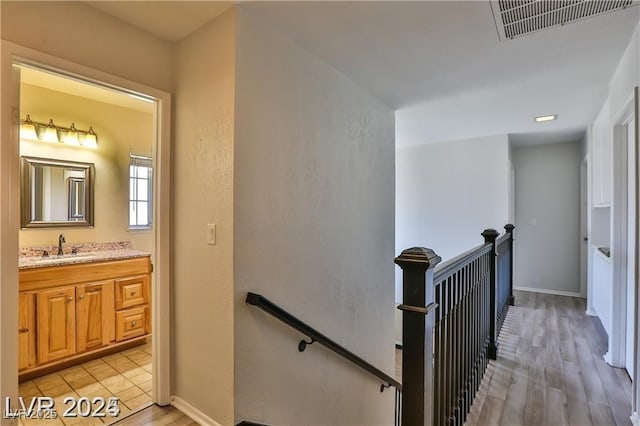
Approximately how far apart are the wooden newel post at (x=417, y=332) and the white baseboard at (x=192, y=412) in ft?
3.73

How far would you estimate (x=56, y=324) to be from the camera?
2.63m

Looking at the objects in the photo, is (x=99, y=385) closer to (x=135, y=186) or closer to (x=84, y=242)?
(x=84, y=242)

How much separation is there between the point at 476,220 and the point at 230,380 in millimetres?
4411

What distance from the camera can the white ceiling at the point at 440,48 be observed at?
71.7 inches

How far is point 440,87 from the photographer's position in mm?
2949

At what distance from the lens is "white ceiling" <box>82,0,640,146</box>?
5.98 ft

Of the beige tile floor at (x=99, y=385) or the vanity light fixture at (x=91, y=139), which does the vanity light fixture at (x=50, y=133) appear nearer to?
the vanity light fixture at (x=91, y=139)

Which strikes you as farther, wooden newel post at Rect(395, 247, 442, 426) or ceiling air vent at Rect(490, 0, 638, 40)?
ceiling air vent at Rect(490, 0, 638, 40)

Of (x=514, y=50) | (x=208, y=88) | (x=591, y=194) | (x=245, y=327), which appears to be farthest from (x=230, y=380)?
(x=591, y=194)

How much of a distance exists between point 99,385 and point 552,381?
138 inches

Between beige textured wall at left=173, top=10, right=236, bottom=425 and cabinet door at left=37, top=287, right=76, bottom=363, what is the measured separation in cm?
130

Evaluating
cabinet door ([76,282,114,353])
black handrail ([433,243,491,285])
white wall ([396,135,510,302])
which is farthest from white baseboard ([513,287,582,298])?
cabinet door ([76,282,114,353])

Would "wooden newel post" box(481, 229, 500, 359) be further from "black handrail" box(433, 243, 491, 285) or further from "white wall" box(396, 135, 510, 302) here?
"white wall" box(396, 135, 510, 302)

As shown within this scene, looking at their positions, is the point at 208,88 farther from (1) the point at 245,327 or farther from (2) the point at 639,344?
(2) the point at 639,344
